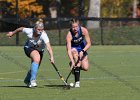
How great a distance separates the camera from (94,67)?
20984mm

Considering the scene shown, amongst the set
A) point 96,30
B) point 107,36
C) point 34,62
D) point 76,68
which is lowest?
point 107,36

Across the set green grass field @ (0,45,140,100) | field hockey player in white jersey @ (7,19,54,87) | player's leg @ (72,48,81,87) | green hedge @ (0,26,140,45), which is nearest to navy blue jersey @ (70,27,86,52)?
player's leg @ (72,48,81,87)

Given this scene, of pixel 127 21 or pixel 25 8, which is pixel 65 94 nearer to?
pixel 127 21

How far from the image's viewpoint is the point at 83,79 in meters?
17.1

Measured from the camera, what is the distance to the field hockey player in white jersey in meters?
14.5

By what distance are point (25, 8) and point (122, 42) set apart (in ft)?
28.6

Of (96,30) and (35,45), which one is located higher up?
(35,45)

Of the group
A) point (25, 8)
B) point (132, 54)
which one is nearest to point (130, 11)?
point (25, 8)

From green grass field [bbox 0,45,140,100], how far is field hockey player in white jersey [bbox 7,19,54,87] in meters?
0.37

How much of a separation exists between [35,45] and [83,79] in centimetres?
265

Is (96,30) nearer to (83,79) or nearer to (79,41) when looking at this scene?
(83,79)

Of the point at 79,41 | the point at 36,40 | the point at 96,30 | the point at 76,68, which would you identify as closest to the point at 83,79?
the point at 76,68

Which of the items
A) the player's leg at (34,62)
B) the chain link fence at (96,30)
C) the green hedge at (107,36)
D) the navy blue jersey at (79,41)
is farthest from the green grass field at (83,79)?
the chain link fence at (96,30)

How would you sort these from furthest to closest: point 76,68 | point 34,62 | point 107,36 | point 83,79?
point 107,36 < point 83,79 < point 76,68 < point 34,62
